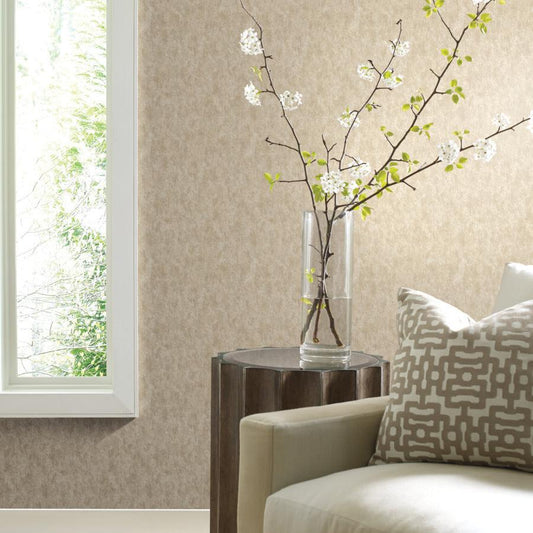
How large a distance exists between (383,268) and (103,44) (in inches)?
52.4

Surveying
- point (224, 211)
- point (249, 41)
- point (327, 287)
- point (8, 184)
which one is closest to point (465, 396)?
point (327, 287)

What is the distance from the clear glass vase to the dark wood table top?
0.04 meters

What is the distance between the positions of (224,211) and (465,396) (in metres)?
1.35

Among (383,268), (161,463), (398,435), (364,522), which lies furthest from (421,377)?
(161,463)

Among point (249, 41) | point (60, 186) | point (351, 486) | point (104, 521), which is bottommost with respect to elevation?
point (104, 521)

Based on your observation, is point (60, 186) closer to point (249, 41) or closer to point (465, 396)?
point (249, 41)

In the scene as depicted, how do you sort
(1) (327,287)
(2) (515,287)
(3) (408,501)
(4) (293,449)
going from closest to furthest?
(3) (408,501), (4) (293,449), (2) (515,287), (1) (327,287)

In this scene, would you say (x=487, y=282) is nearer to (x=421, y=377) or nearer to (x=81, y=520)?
(x=421, y=377)

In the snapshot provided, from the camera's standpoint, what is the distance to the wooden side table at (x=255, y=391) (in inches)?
76.7

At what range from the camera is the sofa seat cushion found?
134 cm

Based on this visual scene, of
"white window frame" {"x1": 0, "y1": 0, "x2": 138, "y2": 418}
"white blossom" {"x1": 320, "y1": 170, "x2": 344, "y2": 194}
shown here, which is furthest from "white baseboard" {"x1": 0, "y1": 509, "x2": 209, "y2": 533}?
"white blossom" {"x1": 320, "y1": 170, "x2": 344, "y2": 194}

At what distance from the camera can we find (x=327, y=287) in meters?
2.03

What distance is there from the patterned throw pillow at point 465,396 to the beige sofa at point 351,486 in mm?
42

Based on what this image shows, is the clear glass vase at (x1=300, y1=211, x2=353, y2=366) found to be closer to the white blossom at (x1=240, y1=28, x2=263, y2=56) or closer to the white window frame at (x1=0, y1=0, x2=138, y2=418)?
the white blossom at (x1=240, y1=28, x2=263, y2=56)
